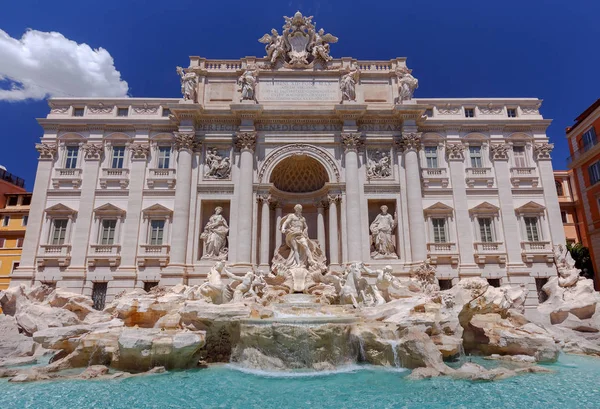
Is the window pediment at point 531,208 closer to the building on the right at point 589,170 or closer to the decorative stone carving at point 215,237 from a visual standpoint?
the building on the right at point 589,170

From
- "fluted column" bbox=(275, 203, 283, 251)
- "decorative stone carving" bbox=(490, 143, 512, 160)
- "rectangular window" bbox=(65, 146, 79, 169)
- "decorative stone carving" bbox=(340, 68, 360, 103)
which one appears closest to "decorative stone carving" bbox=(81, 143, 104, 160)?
"rectangular window" bbox=(65, 146, 79, 169)

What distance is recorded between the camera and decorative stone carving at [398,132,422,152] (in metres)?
21.5

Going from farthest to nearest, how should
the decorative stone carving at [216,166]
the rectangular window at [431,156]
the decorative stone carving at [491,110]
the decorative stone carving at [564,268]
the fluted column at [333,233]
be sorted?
the decorative stone carving at [491,110] < the rectangular window at [431,156] < the decorative stone carving at [216,166] < the fluted column at [333,233] < the decorative stone carving at [564,268]

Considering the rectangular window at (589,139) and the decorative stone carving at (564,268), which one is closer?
the decorative stone carving at (564,268)

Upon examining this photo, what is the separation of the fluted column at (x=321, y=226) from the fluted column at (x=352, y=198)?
2043 mm

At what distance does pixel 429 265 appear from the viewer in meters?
19.3

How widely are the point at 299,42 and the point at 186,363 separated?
20.3 m

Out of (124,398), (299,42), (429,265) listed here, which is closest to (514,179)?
(429,265)

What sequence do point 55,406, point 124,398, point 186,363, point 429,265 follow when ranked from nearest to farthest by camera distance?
point 55,406
point 124,398
point 186,363
point 429,265

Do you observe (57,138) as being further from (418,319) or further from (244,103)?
(418,319)

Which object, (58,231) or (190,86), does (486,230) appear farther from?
(58,231)

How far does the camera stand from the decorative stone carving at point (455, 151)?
22.2 metres

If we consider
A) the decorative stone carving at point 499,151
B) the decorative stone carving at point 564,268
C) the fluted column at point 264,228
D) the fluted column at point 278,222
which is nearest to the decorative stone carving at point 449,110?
the decorative stone carving at point 499,151

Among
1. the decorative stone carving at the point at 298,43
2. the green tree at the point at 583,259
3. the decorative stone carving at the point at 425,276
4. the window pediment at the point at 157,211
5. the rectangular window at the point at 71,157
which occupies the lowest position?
the decorative stone carving at the point at 425,276
